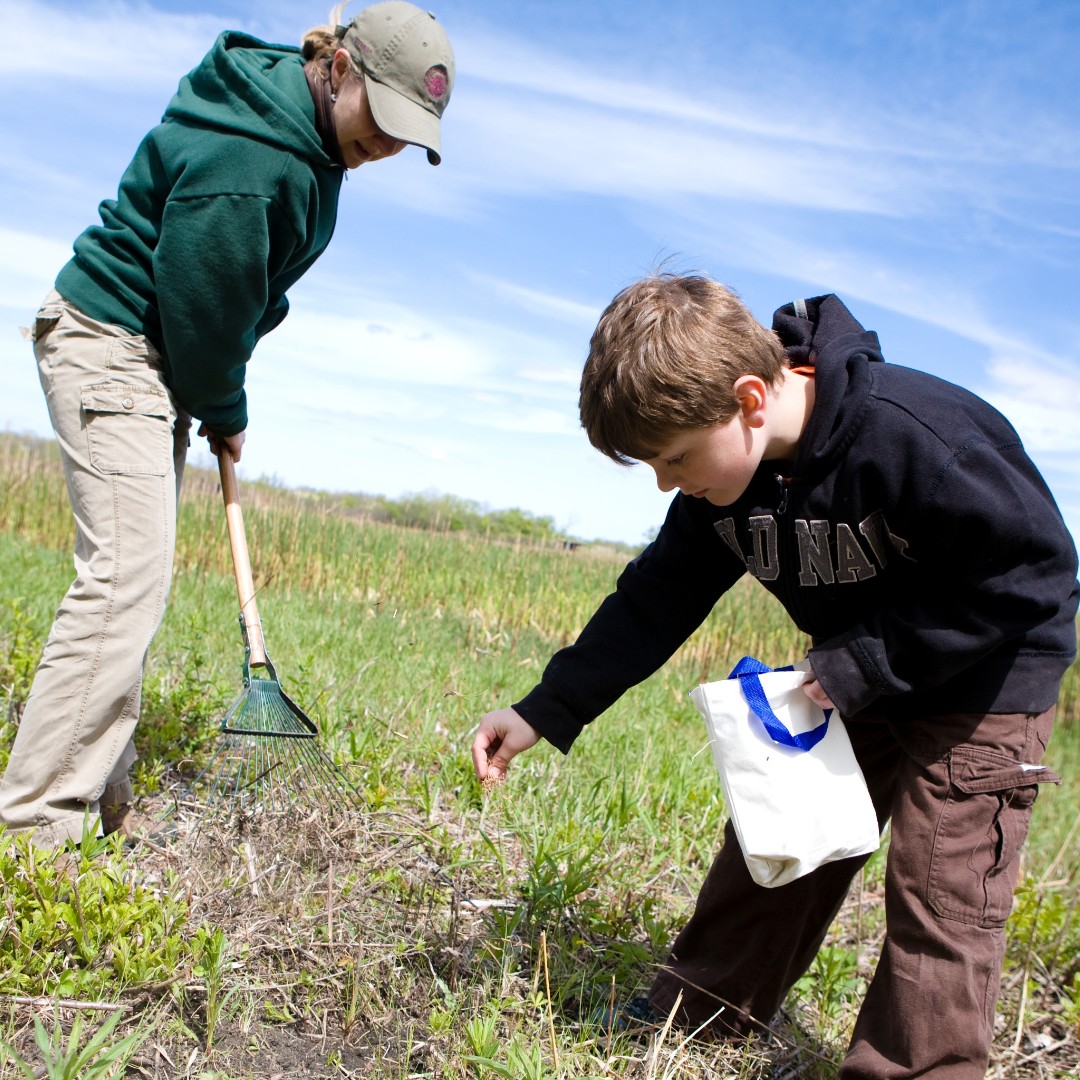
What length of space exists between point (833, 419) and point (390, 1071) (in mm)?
1573

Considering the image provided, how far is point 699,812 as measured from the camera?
3.78 m

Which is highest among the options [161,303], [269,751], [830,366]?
[830,366]

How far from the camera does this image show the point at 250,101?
2.53 m

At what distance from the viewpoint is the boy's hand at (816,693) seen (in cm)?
190

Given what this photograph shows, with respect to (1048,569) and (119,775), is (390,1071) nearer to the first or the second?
(119,775)

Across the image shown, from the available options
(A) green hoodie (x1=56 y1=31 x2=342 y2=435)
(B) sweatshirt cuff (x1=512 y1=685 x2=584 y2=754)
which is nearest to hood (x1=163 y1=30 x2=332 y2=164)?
(A) green hoodie (x1=56 y1=31 x2=342 y2=435)

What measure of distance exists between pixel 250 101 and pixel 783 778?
2052mm

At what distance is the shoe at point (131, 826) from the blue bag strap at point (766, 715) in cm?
175

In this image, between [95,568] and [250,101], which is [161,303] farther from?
[95,568]

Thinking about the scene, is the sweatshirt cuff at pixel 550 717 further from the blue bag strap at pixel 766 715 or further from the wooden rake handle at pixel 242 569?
the wooden rake handle at pixel 242 569

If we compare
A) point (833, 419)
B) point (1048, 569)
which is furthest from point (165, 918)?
point (1048, 569)

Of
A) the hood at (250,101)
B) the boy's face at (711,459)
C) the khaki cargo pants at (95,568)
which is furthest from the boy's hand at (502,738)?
the hood at (250,101)

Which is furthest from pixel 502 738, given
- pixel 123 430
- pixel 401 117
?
pixel 401 117

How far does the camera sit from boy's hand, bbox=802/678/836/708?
1900mm
